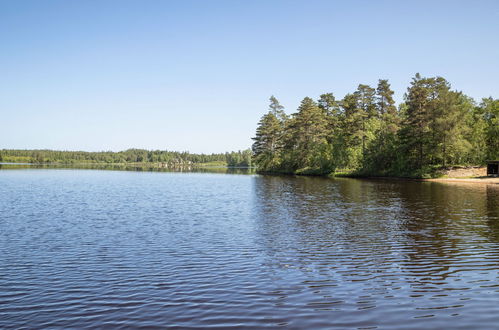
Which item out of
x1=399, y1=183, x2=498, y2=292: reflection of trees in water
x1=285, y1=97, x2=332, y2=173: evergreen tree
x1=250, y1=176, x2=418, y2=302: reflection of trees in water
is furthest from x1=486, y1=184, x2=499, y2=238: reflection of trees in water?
x1=285, y1=97, x2=332, y2=173: evergreen tree

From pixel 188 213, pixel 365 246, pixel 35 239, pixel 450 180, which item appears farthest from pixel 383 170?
pixel 35 239

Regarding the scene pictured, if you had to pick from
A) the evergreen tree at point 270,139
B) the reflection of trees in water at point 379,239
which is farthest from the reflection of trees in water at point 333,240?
the evergreen tree at point 270,139

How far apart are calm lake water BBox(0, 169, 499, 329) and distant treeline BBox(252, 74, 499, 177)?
170ft

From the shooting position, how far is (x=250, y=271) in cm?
1438

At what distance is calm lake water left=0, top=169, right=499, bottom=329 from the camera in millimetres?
10078

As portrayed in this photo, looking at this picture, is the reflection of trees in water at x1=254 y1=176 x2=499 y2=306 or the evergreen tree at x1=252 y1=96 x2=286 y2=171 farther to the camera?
the evergreen tree at x1=252 y1=96 x2=286 y2=171

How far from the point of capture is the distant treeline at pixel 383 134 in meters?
74.5

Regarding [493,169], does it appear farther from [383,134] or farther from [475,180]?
[383,134]

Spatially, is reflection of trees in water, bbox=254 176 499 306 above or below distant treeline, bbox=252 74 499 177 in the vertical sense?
below

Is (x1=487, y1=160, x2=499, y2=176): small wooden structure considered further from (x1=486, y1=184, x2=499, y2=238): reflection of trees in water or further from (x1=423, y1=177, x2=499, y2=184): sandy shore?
(x1=486, y1=184, x2=499, y2=238): reflection of trees in water

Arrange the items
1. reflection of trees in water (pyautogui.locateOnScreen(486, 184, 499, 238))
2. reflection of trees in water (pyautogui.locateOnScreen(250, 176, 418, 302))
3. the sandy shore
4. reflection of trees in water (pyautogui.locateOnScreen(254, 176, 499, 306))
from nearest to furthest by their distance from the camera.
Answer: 1. reflection of trees in water (pyautogui.locateOnScreen(250, 176, 418, 302))
2. reflection of trees in water (pyautogui.locateOnScreen(254, 176, 499, 306))
3. reflection of trees in water (pyautogui.locateOnScreen(486, 184, 499, 238))
4. the sandy shore

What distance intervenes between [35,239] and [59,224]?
4.96m

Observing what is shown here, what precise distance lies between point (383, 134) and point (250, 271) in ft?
272

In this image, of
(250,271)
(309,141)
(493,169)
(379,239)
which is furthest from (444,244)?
(309,141)
